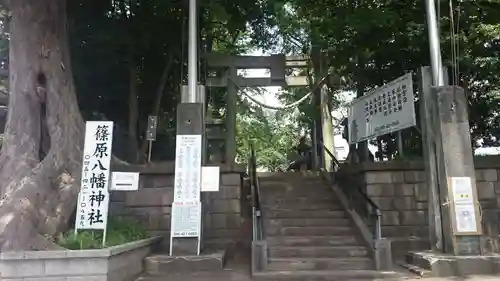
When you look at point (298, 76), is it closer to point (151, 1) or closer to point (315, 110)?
point (315, 110)

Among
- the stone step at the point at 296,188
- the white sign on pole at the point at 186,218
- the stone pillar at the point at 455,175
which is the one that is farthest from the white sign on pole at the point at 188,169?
the stone pillar at the point at 455,175

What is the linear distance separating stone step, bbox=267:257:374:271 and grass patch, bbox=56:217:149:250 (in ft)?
8.22

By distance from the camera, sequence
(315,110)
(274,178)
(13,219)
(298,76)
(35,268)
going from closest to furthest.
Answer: (35,268)
(13,219)
(274,178)
(298,76)
(315,110)

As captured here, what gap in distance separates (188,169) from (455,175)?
458cm

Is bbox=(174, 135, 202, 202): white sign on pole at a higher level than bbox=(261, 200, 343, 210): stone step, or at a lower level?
higher

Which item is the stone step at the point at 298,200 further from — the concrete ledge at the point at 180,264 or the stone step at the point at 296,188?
the concrete ledge at the point at 180,264

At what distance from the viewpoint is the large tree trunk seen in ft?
23.2

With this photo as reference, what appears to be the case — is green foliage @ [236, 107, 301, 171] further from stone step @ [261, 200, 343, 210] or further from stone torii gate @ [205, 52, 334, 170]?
stone step @ [261, 200, 343, 210]

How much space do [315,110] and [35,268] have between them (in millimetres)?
10871

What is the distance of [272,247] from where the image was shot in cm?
863

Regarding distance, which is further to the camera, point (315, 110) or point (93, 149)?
point (315, 110)

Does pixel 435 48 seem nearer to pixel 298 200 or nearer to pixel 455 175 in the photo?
pixel 455 175

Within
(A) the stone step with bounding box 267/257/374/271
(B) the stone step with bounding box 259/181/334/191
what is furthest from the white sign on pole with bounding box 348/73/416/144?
(A) the stone step with bounding box 267/257/374/271

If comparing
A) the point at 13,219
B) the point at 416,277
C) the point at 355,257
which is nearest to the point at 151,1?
the point at 13,219
